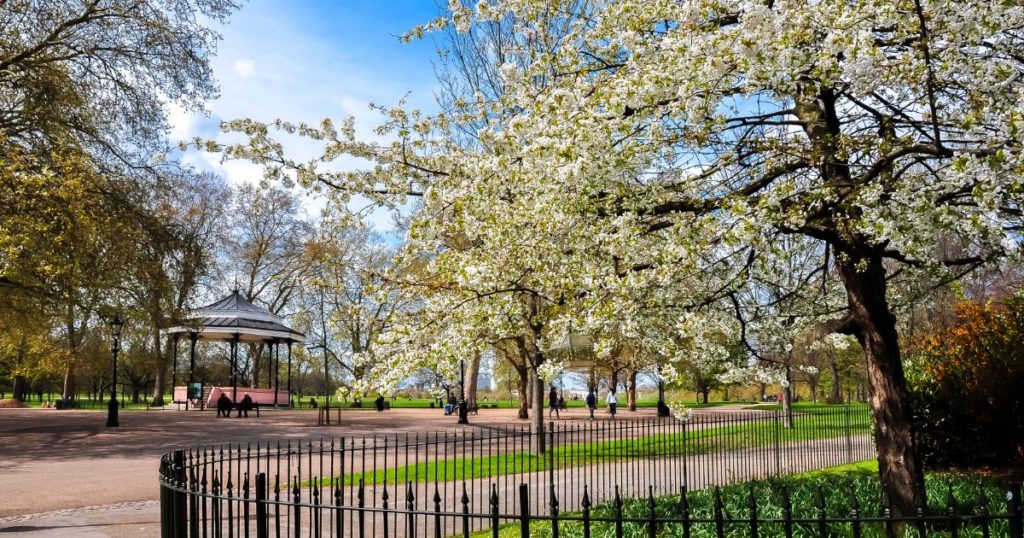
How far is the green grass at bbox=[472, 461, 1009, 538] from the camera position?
7258 mm

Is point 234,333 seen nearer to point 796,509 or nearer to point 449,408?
point 449,408

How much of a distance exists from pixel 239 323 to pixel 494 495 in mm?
36547

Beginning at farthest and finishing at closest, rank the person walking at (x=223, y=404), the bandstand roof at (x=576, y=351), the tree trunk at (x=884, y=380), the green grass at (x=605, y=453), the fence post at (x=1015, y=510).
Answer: the person walking at (x=223, y=404), the bandstand roof at (x=576, y=351), the green grass at (x=605, y=453), the tree trunk at (x=884, y=380), the fence post at (x=1015, y=510)

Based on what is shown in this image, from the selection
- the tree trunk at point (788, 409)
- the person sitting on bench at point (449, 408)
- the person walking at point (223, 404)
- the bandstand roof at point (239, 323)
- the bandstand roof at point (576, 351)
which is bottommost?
the person sitting on bench at point (449, 408)

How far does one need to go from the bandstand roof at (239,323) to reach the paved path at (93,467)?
8.86 metres

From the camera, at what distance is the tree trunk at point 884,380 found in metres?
7.53

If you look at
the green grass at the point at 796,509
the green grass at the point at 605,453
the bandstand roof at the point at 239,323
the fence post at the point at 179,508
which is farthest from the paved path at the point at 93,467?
the bandstand roof at the point at 239,323

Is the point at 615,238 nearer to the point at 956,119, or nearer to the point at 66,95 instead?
the point at 956,119

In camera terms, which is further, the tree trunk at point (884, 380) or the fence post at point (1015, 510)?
the tree trunk at point (884, 380)

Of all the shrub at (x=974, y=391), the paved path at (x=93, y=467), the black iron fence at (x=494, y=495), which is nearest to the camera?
the black iron fence at (x=494, y=495)

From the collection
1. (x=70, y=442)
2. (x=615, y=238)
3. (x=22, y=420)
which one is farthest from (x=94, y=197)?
(x=615, y=238)

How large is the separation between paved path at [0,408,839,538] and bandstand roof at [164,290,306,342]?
8.86 meters

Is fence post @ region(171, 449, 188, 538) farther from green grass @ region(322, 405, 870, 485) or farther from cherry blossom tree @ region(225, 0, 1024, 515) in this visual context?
green grass @ region(322, 405, 870, 485)

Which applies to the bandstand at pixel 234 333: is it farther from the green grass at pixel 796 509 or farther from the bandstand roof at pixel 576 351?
the green grass at pixel 796 509
